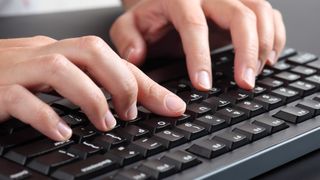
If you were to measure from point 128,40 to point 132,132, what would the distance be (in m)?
0.29

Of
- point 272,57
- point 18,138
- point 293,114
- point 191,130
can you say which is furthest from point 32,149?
point 272,57

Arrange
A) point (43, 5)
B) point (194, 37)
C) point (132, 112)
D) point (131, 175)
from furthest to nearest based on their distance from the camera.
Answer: point (43, 5), point (194, 37), point (132, 112), point (131, 175)

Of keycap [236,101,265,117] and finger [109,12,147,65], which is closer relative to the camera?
keycap [236,101,265,117]

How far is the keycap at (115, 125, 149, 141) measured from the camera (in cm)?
48

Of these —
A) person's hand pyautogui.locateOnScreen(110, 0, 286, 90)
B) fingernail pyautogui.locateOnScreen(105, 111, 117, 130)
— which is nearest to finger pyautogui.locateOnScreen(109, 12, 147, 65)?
person's hand pyautogui.locateOnScreen(110, 0, 286, 90)

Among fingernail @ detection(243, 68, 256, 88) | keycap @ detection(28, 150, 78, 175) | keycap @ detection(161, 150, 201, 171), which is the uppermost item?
fingernail @ detection(243, 68, 256, 88)

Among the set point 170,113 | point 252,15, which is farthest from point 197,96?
point 252,15

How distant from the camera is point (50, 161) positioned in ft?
1.41

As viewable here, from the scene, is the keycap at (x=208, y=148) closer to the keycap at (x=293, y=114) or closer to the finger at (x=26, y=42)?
the keycap at (x=293, y=114)

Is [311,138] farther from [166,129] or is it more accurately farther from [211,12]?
[211,12]

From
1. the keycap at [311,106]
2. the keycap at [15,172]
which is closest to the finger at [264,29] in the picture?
the keycap at [311,106]

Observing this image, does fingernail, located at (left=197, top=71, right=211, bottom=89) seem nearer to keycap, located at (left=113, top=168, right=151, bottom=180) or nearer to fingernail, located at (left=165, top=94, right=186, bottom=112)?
fingernail, located at (left=165, top=94, right=186, bottom=112)

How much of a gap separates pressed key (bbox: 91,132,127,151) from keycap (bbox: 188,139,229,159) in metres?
0.05

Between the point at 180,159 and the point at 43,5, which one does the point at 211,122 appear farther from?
the point at 43,5
